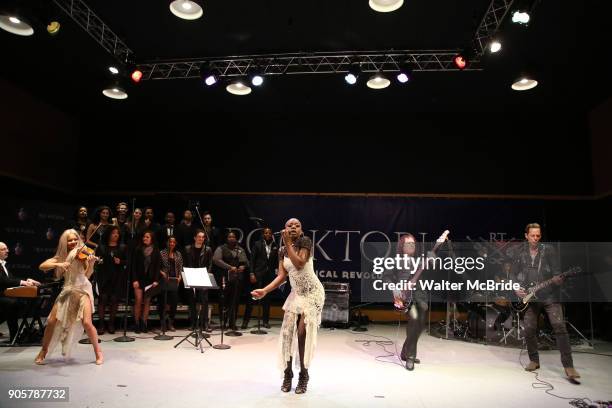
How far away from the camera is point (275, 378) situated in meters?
4.93

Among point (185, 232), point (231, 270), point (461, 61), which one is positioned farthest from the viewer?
point (185, 232)

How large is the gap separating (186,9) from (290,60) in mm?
2133

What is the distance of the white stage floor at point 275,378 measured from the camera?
4168 mm

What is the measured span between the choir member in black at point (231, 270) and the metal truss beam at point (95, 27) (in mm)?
3565

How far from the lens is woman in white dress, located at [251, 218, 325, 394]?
14.1ft

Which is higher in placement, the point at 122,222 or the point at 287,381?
the point at 122,222

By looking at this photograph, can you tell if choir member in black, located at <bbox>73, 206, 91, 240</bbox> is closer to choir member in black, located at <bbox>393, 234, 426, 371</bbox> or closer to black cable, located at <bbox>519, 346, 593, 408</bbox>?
choir member in black, located at <bbox>393, 234, 426, 371</bbox>

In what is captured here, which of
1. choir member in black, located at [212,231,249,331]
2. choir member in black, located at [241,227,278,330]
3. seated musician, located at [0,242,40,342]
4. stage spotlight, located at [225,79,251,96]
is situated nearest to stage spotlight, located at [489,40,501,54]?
stage spotlight, located at [225,79,251,96]

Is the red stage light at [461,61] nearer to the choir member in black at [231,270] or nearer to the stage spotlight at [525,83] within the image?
the stage spotlight at [525,83]

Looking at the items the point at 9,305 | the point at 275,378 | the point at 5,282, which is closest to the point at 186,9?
the point at 5,282

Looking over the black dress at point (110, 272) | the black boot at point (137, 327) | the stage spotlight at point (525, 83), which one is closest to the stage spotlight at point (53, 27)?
the black dress at point (110, 272)

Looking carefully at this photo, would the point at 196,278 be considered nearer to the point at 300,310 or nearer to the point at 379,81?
the point at 300,310

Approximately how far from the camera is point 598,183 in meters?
9.30

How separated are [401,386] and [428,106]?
6.44 m
